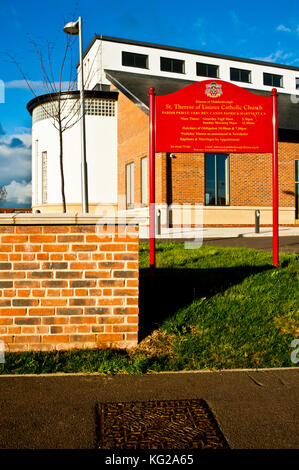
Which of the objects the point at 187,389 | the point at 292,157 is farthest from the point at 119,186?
the point at 187,389

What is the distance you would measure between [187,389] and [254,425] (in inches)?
31.0

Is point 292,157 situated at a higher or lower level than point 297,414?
higher

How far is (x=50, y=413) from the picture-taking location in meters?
3.17

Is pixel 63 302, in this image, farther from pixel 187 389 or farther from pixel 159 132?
pixel 159 132

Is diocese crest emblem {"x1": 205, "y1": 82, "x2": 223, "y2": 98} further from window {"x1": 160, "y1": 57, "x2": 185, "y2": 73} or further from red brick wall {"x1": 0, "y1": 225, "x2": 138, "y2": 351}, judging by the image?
window {"x1": 160, "y1": 57, "x2": 185, "y2": 73}

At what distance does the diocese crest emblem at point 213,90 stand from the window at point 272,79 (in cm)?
4515

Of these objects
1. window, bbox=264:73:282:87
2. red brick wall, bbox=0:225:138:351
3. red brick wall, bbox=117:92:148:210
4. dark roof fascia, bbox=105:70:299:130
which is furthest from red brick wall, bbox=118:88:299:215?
window, bbox=264:73:282:87

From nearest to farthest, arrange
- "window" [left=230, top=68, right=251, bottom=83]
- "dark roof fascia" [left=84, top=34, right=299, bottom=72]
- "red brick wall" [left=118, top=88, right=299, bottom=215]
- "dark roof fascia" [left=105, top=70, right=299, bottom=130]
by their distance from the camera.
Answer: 1. "red brick wall" [left=118, top=88, right=299, bottom=215]
2. "dark roof fascia" [left=105, top=70, right=299, bottom=130]
3. "dark roof fascia" [left=84, top=34, right=299, bottom=72]
4. "window" [left=230, top=68, right=251, bottom=83]

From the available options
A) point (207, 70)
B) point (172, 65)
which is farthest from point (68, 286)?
point (207, 70)

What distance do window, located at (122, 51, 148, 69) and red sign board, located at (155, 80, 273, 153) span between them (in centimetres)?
3619

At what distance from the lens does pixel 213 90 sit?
7602 mm

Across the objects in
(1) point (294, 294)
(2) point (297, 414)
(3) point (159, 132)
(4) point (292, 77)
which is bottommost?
(2) point (297, 414)

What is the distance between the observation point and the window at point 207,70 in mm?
44719

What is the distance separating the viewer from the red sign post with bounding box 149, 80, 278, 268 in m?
7.48
